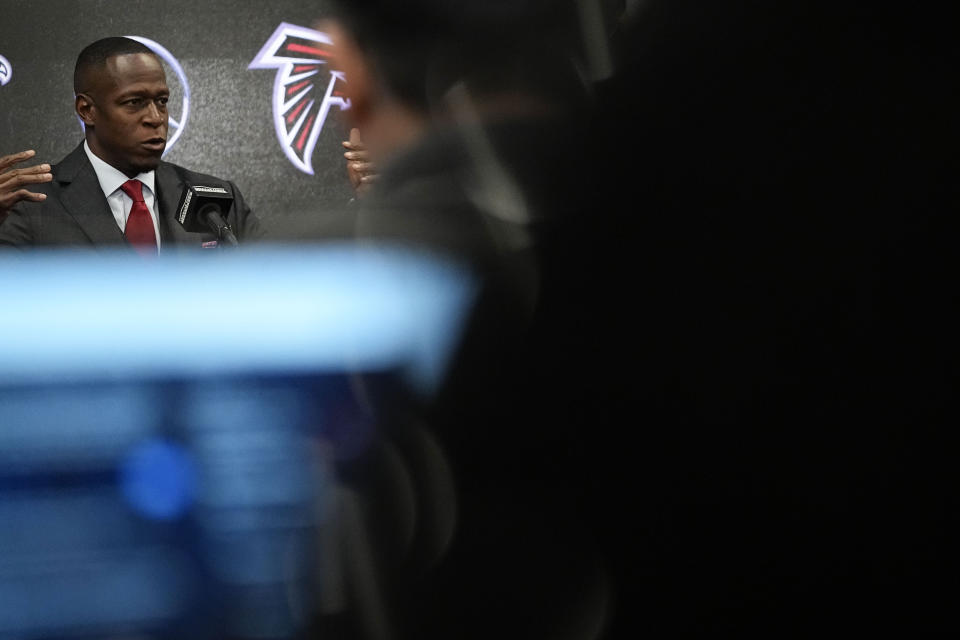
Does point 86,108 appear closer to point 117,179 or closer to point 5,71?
point 117,179

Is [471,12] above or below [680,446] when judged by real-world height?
above

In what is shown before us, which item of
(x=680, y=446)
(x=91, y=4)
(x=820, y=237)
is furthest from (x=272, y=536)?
(x=91, y=4)

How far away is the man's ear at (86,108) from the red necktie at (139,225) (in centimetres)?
21

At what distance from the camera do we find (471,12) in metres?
0.53

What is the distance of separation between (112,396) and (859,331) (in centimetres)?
38

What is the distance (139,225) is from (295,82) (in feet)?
2.48

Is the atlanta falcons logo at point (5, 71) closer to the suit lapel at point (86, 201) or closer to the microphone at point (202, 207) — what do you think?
the suit lapel at point (86, 201)

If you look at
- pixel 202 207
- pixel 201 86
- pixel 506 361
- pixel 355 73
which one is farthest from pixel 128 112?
pixel 506 361

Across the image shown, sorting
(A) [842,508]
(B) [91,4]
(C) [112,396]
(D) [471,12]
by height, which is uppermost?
(D) [471,12]

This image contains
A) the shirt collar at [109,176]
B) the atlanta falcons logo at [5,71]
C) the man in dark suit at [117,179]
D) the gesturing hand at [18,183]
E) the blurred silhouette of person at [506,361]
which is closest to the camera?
the blurred silhouette of person at [506,361]

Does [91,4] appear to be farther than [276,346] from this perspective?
Yes

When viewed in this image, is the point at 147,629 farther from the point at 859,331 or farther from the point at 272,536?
the point at 859,331

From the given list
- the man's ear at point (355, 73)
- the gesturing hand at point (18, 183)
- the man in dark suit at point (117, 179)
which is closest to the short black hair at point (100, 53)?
the man in dark suit at point (117, 179)

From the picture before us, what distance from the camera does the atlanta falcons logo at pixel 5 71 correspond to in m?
2.31
